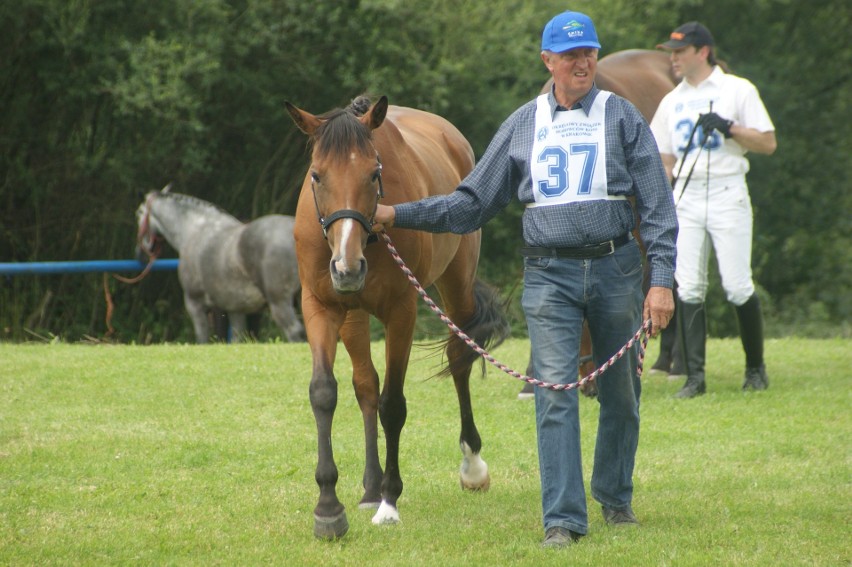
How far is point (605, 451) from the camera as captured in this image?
5066 mm

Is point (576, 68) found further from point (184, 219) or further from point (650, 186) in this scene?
point (184, 219)

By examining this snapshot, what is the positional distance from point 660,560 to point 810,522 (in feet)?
3.35

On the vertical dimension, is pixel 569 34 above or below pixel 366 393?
above

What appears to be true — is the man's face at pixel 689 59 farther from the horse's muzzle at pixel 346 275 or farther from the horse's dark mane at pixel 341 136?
the horse's muzzle at pixel 346 275

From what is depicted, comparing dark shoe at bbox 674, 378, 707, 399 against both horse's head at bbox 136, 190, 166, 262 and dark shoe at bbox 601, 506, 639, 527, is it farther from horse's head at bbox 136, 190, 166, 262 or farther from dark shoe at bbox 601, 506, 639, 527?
horse's head at bbox 136, 190, 166, 262

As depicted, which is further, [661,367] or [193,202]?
[193,202]

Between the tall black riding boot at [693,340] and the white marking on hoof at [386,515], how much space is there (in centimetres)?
383

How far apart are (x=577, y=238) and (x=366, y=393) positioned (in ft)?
4.76

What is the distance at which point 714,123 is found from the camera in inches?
322

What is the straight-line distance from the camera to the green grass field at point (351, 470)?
4.83 m

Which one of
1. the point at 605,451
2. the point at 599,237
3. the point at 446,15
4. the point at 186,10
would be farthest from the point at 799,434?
the point at 446,15

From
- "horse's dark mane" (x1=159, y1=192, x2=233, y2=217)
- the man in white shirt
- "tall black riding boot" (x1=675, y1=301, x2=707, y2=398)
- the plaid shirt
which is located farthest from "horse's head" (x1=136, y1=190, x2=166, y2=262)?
the plaid shirt

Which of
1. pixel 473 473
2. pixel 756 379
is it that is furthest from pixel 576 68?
pixel 756 379

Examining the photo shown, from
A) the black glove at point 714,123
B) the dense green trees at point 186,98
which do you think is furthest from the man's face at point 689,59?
the dense green trees at point 186,98
